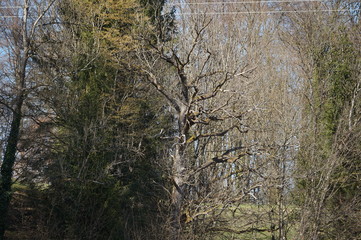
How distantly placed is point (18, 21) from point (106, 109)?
5737mm

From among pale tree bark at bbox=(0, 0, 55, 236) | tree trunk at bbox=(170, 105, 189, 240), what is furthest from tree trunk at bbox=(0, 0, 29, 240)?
tree trunk at bbox=(170, 105, 189, 240)

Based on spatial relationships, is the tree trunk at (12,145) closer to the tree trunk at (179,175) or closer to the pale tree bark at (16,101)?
the pale tree bark at (16,101)

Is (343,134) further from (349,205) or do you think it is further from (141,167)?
(141,167)

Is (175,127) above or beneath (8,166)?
above

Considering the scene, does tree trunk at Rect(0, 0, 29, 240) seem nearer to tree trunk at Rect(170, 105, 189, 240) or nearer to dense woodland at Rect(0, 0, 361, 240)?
dense woodland at Rect(0, 0, 361, 240)

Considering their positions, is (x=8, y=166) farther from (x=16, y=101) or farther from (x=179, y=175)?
(x=179, y=175)

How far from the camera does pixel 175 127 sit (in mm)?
17312

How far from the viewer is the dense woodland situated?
40.5ft

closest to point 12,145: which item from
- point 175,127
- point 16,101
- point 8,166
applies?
point 8,166

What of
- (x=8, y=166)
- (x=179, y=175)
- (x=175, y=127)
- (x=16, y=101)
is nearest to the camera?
(x=179, y=175)

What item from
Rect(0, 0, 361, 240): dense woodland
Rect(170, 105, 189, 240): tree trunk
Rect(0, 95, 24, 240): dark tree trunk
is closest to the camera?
Rect(170, 105, 189, 240): tree trunk

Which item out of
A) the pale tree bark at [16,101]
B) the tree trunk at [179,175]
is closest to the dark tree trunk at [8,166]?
the pale tree bark at [16,101]

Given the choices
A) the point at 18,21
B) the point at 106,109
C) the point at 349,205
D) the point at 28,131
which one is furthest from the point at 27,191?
the point at 349,205

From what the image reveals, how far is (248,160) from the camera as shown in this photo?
16.0m
